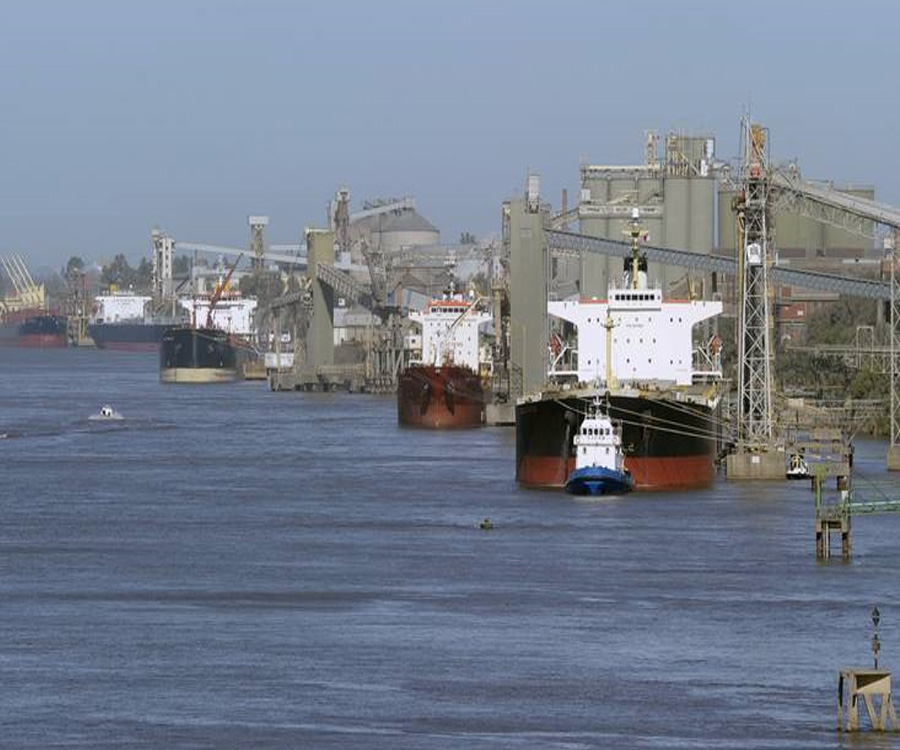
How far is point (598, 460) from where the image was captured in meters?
67.1

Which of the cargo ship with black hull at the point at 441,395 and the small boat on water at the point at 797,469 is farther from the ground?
the cargo ship with black hull at the point at 441,395

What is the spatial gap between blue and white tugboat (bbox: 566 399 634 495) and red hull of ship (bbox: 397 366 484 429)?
155 ft

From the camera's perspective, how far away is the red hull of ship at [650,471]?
69.6m

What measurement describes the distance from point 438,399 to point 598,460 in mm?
49637

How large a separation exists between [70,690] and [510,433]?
74367mm

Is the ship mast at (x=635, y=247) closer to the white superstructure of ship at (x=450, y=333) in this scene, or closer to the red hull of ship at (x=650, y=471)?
the red hull of ship at (x=650, y=471)

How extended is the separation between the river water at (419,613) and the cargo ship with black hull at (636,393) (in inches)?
68.3

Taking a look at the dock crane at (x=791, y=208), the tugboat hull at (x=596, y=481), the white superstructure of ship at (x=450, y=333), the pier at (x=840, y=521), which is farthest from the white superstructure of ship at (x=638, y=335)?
the white superstructure of ship at (x=450, y=333)

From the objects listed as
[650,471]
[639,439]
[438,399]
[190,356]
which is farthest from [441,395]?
[190,356]

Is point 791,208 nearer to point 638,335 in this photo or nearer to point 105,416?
point 638,335

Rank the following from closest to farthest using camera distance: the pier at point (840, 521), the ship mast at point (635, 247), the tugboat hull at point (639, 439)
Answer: the pier at point (840, 521) → the tugboat hull at point (639, 439) → the ship mast at point (635, 247)

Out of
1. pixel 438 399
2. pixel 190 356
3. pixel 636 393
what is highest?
pixel 190 356

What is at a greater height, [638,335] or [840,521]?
[638,335]

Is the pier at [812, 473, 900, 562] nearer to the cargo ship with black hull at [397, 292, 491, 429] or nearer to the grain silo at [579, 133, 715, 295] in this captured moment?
the cargo ship with black hull at [397, 292, 491, 429]
